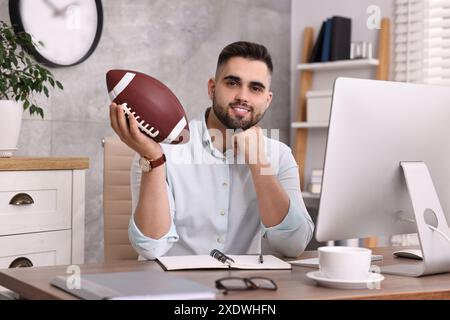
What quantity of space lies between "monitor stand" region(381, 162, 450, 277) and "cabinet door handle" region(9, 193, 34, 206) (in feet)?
4.70

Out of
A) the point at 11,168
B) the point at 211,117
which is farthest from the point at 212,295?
the point at 11,168

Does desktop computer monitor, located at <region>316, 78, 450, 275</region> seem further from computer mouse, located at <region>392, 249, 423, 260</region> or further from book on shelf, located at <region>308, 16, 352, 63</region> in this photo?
book on shelf, located at <region>308, 16, 352, 63</region>

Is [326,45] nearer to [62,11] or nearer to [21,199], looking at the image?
[62,11]

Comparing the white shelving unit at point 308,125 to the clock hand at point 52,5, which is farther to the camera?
the white shelving unit at point 308,125

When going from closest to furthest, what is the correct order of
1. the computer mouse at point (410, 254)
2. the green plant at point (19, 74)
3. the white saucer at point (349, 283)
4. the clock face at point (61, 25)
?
the white saucer at point (349, 283)
the computer mouse at point (410, 254)
the green plant at point (19, 74)
the clock face at point (61, 25)

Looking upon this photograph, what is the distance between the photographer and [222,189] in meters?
1.85

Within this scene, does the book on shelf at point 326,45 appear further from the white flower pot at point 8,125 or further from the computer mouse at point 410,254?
the computer mouse at point 410,254

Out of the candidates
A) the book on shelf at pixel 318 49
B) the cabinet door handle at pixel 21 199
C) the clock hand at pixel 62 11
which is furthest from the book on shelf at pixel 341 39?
the cabinet door handle at pixel 21 199

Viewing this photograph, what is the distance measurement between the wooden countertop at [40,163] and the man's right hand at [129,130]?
3.50 feet

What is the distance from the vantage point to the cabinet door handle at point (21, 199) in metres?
2.40

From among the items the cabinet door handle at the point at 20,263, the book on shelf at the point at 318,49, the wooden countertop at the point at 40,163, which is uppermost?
the book on shelf at the point at 318,49

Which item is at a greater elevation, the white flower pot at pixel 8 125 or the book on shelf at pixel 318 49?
the book on shelf at pixel 318 49

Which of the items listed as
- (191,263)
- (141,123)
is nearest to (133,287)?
(191,263)

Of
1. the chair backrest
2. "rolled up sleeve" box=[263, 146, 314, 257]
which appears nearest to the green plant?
the chair backrest
